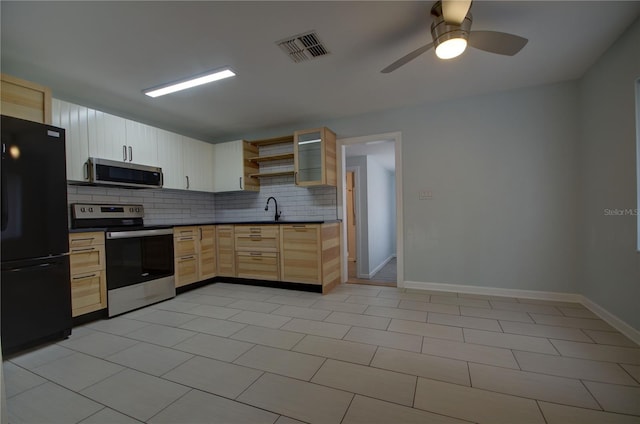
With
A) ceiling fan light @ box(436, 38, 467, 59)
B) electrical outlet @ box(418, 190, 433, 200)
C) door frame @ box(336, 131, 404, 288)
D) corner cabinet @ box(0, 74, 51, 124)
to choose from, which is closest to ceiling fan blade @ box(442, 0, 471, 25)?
ceiling fan light @ box(436, 38, 467, 59)

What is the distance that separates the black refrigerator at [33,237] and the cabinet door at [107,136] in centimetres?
72

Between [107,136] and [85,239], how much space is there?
1235 mm

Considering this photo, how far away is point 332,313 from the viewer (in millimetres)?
2859

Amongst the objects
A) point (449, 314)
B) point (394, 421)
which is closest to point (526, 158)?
point (449, 314)

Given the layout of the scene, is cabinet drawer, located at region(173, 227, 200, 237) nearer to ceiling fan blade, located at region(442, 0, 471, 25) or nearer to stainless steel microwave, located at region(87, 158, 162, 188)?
stainless steel microwave, located at region(87, 158, 162, 188)

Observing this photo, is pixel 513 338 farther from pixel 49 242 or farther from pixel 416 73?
pixel 49 242

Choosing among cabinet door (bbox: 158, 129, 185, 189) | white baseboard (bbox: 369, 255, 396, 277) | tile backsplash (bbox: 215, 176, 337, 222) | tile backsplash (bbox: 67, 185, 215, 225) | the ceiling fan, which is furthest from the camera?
white baseboard (bbox: 369, 255, 396, 277)

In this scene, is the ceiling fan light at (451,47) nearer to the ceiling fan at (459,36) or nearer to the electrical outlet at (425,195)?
the ceiling fan at (459,36)

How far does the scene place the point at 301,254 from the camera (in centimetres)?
365

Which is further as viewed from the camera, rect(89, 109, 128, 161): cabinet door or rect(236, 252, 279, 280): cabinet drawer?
rect(236, 252, 279, 280): cabinet drawer

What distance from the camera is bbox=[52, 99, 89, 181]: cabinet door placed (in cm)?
274

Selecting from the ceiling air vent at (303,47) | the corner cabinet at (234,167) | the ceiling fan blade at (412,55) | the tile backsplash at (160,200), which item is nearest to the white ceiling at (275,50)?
the ceiling air vent at (303,47)

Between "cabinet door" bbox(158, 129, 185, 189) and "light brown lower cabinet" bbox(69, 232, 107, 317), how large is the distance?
4.20 feet

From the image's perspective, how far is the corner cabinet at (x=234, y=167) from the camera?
174 inches
